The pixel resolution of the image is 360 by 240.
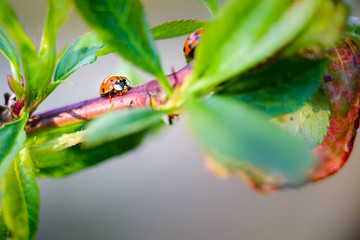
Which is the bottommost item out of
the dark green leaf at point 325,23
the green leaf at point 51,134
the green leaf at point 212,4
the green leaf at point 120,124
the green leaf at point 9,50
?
the green leaf at point 120,124

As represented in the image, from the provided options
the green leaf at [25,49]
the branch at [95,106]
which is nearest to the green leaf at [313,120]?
the branch at [95,106]

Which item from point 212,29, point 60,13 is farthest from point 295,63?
point 60,13

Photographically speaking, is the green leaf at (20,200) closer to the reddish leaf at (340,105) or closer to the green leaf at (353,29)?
the reddish leaf at (340,105)

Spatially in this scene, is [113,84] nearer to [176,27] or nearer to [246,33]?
[176,27]

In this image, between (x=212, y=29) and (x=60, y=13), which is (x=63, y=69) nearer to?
(x=60, y=13)

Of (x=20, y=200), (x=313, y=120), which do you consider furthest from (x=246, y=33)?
(x=20, y=200)
